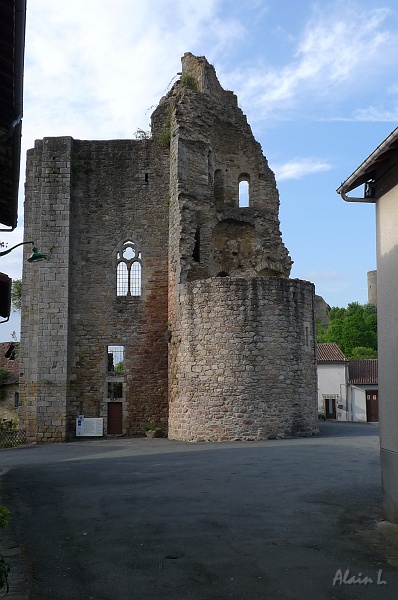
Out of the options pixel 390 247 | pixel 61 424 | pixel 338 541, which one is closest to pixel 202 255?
pixel 61 424

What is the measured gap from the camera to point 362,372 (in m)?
46.2

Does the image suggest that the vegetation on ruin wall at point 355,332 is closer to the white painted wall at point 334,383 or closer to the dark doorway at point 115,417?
the white painted wall at point 334,383

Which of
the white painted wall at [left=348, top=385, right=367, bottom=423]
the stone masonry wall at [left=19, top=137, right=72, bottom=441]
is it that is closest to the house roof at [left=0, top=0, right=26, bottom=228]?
the stone masonry wall at [left=19, top=137, right=72, bottom=441]

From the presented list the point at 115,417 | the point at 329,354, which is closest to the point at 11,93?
the point at 115,417

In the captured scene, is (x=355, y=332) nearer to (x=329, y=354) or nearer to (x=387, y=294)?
(x=329, y=354)

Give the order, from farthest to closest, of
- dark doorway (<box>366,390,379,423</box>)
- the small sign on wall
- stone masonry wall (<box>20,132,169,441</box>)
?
dark doorway (<box>366,390,379,423</box>)
the small sign on wall
stone masonry wall (<box>20,132,169,441</box>)

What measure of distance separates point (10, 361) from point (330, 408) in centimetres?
2215

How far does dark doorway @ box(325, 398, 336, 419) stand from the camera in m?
46.2

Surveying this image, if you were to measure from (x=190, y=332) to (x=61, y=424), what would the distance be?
6286 mm

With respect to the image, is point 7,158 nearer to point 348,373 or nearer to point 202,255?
point 202,255

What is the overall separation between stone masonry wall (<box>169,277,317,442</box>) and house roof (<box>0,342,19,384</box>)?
66.0 ft

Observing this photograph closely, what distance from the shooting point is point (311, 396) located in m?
22.7

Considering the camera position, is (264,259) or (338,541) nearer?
(338,541)

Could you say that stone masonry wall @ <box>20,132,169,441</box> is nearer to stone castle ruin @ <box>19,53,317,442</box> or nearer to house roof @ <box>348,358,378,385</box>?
stone castle ruin @ <box>19,53,317,442</box>
